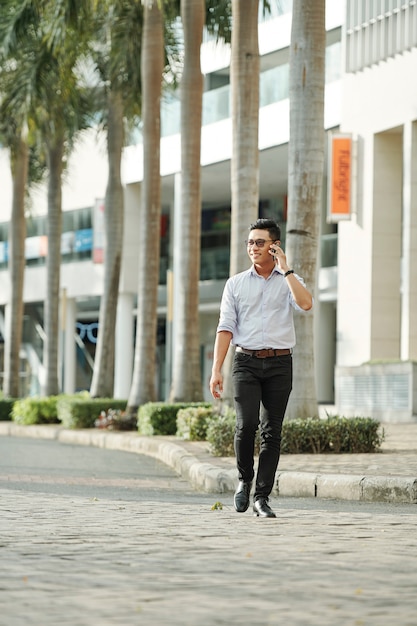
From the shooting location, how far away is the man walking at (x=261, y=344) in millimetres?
9344

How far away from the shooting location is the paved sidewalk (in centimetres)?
1122

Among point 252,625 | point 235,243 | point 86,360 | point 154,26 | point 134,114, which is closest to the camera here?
point 252,625

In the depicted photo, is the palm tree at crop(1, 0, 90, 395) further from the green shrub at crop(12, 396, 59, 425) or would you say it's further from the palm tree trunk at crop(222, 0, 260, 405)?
the palm tree trunk at crop(222, 0, 260, 405)

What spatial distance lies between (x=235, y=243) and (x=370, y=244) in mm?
13320

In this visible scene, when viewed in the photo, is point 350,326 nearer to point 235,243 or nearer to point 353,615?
point 235,243

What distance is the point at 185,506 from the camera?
34.4 feet

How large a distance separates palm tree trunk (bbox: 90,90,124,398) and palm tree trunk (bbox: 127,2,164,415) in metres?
4.72

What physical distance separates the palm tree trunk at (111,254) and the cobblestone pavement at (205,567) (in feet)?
63.5

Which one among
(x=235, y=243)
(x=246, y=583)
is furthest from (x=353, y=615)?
(x=235, y=243)

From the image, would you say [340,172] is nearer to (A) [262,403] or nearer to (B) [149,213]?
(B) [149,213]

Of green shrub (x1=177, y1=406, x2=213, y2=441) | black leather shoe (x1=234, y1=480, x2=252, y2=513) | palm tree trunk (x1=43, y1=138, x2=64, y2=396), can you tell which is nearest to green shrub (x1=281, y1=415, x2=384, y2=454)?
green shrub (x1=177, y1=406, x2=213, y2=441)

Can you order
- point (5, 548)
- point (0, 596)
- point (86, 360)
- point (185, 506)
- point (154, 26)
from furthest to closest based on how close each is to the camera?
point (86, 360), point (154, 26), point (185, 506), point (5, 548), point (0, 596)

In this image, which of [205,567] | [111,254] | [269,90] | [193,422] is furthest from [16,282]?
[205,567]

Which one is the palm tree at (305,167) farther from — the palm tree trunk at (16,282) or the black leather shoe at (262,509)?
the palm tree trunk at (16,282)
